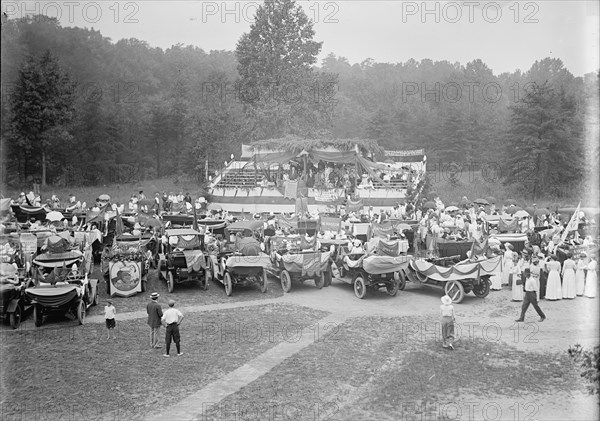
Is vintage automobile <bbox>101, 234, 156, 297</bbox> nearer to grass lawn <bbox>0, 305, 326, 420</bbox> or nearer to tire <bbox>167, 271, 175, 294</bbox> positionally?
Result: tire <bbox>167, 271, 175, 294</bbox>

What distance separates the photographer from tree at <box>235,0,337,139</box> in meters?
51.8

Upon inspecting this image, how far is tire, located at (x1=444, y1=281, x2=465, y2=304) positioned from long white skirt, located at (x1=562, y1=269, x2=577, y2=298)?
3158mm

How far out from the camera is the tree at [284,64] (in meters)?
51.8

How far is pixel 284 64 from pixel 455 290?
129 ft

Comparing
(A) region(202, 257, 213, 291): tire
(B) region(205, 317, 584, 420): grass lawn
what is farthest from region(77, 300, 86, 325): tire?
(B) region(205, 317, 584, 420): grass lawn

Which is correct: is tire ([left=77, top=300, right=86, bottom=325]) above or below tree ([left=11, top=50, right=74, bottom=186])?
below

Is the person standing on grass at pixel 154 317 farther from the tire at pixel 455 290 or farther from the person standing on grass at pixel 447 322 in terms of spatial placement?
the tire at pixel 455 290

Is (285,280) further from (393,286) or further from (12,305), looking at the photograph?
(12,305)

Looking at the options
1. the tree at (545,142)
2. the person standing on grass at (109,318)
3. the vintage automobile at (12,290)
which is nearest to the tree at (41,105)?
the vintage automobile at (12,290)

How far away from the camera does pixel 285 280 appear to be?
1817 cm

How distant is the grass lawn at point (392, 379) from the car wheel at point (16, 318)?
6763 millimetres

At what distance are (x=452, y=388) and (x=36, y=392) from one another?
25.5 ft

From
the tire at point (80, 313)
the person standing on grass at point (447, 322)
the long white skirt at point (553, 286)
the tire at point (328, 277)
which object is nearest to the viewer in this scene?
the person standing on grass at point (447, 322)

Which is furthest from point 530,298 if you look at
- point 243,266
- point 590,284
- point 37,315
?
point 37,315
